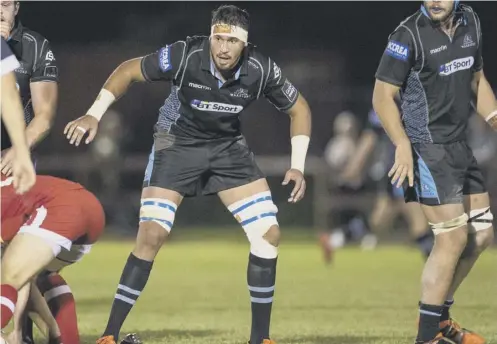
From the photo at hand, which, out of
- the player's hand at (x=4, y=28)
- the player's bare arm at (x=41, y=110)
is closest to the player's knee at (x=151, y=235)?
the player's bare arm at (x=41, y=110)

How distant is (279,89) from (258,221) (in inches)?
34.6

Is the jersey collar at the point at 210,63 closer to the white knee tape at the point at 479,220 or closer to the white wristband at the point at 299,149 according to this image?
the white wristband at the point at 299,149

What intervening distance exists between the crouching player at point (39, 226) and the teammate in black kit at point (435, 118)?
2.05m

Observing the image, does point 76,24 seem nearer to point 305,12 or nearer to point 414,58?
point 305,12

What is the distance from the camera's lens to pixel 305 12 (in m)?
24.2

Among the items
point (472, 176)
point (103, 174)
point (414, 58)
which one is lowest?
point (103, 174)

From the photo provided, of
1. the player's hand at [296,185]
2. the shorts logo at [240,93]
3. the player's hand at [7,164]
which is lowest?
the player's hand at [296,185]

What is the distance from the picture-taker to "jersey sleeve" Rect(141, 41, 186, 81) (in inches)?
329

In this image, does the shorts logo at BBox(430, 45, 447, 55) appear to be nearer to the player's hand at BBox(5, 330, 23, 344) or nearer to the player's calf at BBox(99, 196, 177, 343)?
the player's calf at BBox(99, 196, 177, 343)

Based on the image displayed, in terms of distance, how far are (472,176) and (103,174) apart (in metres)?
13.9

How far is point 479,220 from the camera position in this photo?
872 cm

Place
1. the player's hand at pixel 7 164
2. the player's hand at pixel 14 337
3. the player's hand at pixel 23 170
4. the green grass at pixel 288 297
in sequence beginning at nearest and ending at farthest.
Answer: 1. the player's hand at pixel 23 170
2. the player's hand at pixel 7 164
3. the player's hand at pixel 14 337
4. the green grass at pixel 288 297

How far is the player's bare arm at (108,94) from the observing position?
7.89 meters

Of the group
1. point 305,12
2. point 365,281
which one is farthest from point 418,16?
point 305,12
